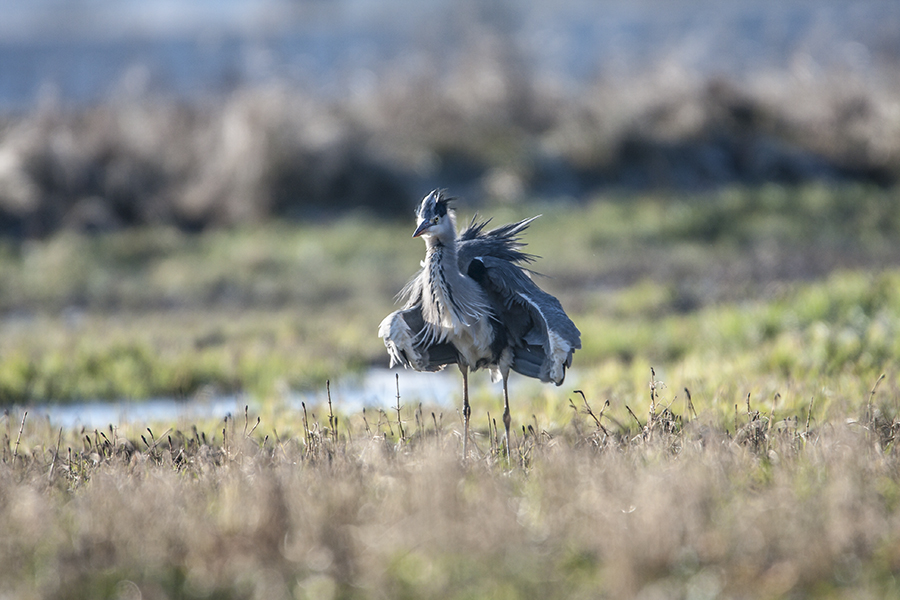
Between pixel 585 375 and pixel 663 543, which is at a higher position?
pixel 585 375

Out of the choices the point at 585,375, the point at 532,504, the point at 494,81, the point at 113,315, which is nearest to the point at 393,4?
the point at 494,81

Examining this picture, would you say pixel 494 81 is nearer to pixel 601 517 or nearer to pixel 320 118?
pixel 320 118

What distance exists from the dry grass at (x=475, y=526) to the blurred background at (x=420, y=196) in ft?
9.24

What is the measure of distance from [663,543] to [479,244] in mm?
2879

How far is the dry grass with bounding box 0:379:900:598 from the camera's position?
12.1ft

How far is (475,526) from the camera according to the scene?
3895 millimetres

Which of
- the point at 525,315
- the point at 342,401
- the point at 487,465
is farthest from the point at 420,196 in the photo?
the point at 487,465

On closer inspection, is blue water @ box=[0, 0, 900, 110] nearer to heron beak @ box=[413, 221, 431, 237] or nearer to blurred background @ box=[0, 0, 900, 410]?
blurred background @ box=[0, 0, 900, 410]

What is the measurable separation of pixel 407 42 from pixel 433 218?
31.6 metres

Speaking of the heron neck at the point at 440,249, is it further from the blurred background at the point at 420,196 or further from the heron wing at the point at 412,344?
the blurred background at the point at 420,196

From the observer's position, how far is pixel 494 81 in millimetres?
20672

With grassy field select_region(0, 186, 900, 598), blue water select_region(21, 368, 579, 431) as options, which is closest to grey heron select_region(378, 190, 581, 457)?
grassy field select_region(0, 186, 900, 598)

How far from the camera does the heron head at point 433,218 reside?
5617mm

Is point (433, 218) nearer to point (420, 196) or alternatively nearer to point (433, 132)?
point (420, 196)
